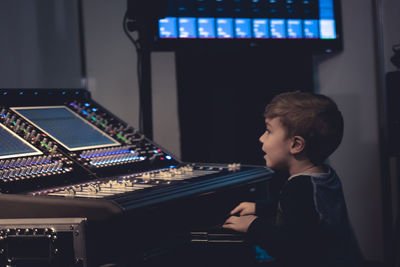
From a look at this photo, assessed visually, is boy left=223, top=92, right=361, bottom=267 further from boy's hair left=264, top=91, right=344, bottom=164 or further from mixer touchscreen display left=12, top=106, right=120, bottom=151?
mixer touchscreen display left=12, top=106, right=120, bottom=151

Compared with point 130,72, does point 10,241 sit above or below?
below

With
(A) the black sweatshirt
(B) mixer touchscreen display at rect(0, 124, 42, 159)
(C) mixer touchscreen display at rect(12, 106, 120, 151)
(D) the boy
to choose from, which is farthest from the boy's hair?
(B) mixer touchscreen display at rect(0, 124, 42, 159)

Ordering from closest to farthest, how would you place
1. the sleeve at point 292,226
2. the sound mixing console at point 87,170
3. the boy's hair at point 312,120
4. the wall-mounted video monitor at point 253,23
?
the sound mixing console at point 87,170
the sleeve at point 292,226
the boy's hair at point 312,120
the wall-mounted video monitor at point 253,23

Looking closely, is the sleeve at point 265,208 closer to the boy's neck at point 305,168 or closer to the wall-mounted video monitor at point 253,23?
the boy's neck at point 305,168

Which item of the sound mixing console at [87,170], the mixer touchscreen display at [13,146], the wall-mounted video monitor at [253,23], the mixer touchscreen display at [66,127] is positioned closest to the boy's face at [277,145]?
the sound mixing console at [87,170]

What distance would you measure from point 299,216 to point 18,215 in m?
0.79

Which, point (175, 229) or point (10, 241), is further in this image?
point (175, 229)

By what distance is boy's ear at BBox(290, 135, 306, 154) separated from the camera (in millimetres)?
1646

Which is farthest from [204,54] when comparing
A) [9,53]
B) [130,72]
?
[9,53]

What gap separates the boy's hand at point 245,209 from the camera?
66.2 inches

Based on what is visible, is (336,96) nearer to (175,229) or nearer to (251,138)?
(251,138)

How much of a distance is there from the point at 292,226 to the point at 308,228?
5cm

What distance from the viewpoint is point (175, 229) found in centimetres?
153

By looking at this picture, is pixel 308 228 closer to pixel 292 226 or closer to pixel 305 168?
pixel 292 226
